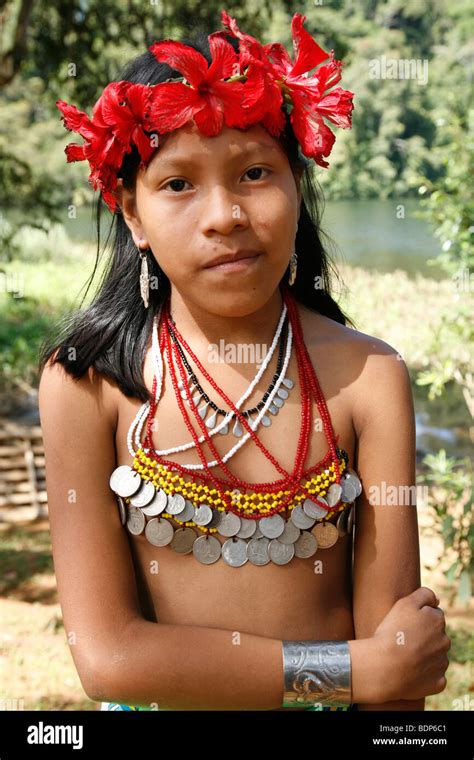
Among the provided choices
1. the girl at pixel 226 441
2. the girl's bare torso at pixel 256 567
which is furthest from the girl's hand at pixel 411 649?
the girl's bare torso at pixel 256 567

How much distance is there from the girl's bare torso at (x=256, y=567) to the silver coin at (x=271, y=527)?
0.21ft

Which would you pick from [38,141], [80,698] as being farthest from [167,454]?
[38,141]

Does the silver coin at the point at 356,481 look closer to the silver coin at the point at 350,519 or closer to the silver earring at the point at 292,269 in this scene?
the silver coin at the point at 350,519

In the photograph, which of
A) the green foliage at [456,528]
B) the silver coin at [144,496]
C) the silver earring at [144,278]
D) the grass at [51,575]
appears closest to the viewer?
the silver coin at [144,496]

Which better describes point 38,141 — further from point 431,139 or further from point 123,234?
point 123,234

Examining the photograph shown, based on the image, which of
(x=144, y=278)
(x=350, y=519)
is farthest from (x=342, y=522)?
(x=144, y=278)

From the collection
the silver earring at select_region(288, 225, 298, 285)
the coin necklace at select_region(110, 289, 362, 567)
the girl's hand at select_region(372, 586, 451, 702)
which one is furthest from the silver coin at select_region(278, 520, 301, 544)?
the silver earring at select_region(288, 225, 298, 285)

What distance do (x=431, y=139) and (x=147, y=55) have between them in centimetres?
1203

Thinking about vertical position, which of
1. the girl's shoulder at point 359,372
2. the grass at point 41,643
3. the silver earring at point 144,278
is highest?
the silver earring at point 144,278

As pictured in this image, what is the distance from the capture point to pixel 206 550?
1.56m

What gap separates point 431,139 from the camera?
42.2 ft

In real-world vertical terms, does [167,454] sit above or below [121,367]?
below

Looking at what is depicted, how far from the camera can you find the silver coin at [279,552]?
5.12 feet

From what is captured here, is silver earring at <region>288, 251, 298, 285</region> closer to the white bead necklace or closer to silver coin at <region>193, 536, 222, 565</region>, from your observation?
the white bead necklace
